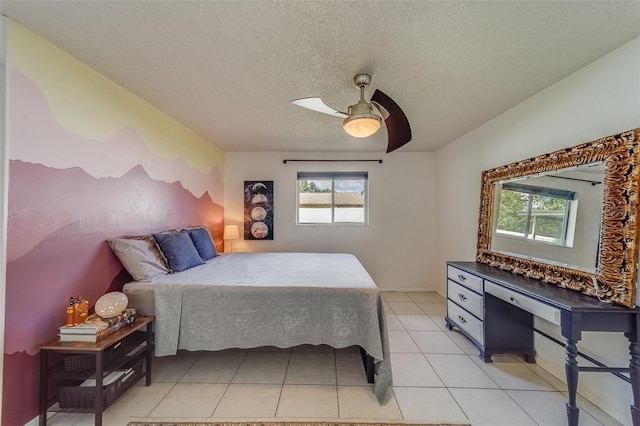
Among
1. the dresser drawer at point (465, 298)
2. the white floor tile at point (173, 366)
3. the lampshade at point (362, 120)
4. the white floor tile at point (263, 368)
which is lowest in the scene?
the white floor tile at point (173, 366)

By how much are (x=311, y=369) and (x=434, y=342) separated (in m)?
1.35

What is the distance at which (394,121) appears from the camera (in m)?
2.00

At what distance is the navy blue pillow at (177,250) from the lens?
247 cm

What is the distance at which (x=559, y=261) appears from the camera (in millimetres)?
1903

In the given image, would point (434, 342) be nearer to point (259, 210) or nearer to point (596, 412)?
point (596, 412)

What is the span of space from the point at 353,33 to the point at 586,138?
189 centimetres

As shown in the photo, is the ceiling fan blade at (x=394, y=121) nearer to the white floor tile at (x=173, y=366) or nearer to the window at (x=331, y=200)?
the window at (x=331, y=200)

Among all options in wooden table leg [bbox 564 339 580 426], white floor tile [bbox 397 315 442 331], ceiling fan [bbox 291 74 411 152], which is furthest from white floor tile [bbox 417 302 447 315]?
ceiling fan [bbox 291 74 411 152]

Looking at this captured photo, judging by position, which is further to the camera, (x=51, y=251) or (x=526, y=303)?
(x=526, y=303)

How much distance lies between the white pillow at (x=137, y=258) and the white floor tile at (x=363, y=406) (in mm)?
1871

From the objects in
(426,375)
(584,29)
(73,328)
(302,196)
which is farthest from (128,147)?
(584,29)

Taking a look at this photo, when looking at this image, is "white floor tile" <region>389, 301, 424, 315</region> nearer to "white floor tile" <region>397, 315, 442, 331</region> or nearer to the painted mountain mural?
"white floor tile" <region>397, 315, 442, 331</region>

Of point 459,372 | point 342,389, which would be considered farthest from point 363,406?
point 459,372

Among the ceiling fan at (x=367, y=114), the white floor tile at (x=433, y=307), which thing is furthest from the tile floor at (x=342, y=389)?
the ceiling fan at (x=367, y=114)
